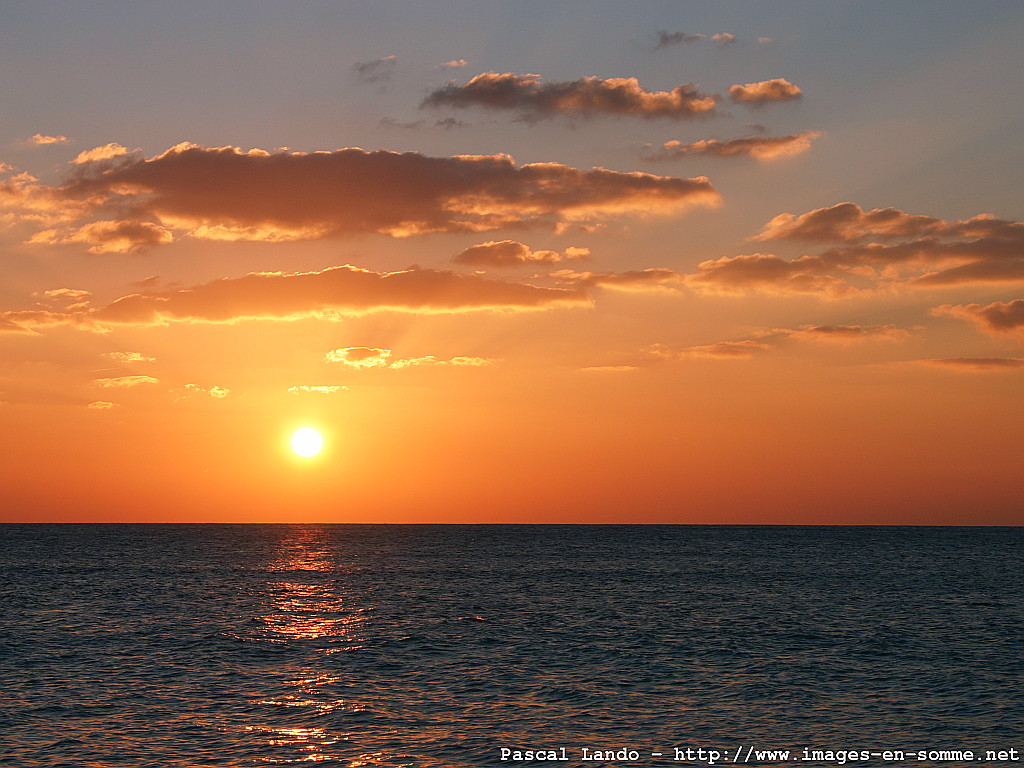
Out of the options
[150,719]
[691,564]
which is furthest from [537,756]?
[691,564]

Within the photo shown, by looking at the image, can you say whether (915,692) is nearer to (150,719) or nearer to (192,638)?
(150,719)

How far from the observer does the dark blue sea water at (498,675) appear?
33.6 m

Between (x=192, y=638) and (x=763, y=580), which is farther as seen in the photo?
(x=763, y=580)

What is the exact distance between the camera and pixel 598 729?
3569 cm

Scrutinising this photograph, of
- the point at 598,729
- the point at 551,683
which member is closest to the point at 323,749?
the point at 598,729

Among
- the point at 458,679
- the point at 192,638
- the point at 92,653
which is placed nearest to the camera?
the point at 458,679

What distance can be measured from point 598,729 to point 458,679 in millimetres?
11087

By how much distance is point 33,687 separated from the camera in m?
42.6

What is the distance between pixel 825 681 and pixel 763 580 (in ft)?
235

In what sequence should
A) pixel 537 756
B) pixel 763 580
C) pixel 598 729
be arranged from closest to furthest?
pixel 537 756
pixel 598 729
pixel 763 580

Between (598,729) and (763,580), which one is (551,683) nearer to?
(598,729)

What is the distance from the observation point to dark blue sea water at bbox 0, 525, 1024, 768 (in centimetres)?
3359

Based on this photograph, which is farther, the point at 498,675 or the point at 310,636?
the point at 310,636

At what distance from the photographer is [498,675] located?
46.1 meters
